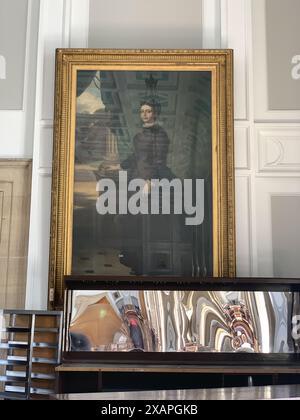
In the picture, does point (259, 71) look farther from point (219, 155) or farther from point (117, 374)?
point (117, 374)

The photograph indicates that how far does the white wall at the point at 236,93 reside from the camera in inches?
116

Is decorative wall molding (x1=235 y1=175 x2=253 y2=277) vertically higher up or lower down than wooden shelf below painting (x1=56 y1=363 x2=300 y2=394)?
higher up

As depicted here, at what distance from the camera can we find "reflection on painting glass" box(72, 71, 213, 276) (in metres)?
2.86

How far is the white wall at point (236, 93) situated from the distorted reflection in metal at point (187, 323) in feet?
0.98

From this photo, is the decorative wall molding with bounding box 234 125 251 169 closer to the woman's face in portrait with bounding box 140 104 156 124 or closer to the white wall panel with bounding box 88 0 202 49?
the woman's face in portrait with bounding box 140 104 156 124

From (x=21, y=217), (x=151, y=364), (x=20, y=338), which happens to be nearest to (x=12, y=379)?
(x=20, y=338)

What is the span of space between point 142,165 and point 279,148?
0.89 metres

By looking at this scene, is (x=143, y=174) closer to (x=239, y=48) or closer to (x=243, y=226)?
(x=243, y=226)

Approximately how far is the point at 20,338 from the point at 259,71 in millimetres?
2265

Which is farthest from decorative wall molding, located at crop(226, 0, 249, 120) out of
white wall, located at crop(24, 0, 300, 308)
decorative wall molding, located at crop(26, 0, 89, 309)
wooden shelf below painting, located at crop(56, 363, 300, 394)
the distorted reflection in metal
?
wooden shelf below painting, located at crop(56, 363, 300, 394)

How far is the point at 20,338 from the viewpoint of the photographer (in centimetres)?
273

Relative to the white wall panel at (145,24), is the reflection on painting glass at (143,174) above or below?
below

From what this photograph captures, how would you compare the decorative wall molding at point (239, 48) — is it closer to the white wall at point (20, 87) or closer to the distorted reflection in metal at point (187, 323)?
the distorted reflection in metal at point (187, 323)

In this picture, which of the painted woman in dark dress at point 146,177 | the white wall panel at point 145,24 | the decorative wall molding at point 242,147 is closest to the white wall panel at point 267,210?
the decorative wall molding at point 242,147
